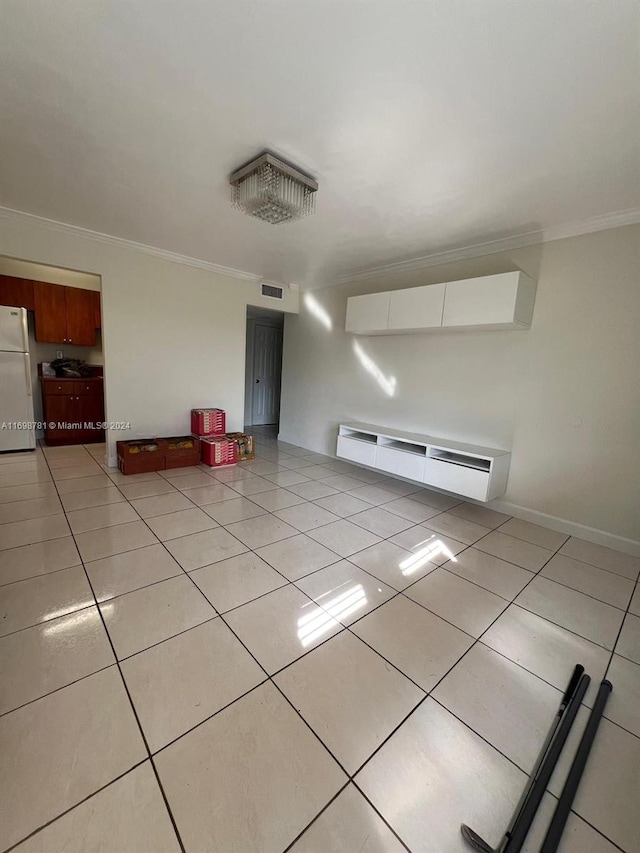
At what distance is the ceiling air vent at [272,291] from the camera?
484 centimetres

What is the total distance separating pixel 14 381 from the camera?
4070mm

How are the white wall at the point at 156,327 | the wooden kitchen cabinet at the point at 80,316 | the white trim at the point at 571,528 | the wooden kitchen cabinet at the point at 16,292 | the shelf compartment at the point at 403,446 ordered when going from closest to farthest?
1. the white trim at the point at 571,528
2. the white wall at the point at 156,327
3. the shelf compartment at the point at 403,446
4. the wooden kitchen cabinet at the point at 16,292
5. the wooden kitchen cabinet at the point at 80,316

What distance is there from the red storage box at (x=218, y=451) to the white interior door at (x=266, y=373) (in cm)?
269

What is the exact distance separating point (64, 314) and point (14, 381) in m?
1.27

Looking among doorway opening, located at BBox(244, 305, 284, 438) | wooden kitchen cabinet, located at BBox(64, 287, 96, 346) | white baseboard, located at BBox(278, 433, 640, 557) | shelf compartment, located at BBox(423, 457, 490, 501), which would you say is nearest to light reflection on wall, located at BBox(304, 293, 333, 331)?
doorway opening, located at BBox(244, 305, 284, 438)

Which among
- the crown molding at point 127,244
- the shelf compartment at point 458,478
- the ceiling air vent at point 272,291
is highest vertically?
the crown molding at point 127,244

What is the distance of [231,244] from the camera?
138 inches

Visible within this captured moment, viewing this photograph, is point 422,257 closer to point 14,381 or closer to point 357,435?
point 357,435

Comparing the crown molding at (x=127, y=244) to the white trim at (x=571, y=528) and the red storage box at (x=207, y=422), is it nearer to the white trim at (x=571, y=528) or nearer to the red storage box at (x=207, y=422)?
the red storage box at (x=207, y=422)

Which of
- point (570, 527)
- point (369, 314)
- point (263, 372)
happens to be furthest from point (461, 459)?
point (263, 372)

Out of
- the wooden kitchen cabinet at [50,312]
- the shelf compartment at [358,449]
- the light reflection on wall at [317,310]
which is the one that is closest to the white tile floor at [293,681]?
the shelf compartment at [358,449]

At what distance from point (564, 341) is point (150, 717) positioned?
3.54 m

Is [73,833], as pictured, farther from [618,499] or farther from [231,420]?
[231,420]

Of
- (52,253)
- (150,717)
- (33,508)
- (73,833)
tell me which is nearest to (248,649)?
(150,717)
